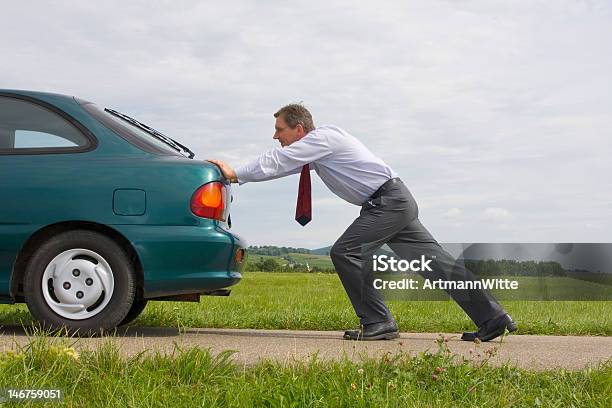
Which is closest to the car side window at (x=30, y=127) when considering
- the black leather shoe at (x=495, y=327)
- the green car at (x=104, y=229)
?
the green car at (x=104, y=229)

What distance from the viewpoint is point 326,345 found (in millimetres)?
5910

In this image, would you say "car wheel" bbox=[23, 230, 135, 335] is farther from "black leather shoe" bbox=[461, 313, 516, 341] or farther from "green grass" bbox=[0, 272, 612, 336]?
"black leather shoe" bbox=[461, 313, 516, 341]

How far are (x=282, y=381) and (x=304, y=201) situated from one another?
2.56m

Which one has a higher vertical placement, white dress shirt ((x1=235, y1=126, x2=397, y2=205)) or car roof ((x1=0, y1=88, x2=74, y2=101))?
car roof ((x1=0, y1=88, x2=74, y2=101))

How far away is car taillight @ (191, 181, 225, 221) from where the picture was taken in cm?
579

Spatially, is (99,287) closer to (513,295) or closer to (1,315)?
(1,315)

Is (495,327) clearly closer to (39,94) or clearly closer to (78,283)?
(78,283)

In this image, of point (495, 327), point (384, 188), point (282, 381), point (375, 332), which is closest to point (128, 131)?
point (384, 188)

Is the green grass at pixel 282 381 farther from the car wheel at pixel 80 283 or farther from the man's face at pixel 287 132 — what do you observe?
the man's face at pixel 287 132

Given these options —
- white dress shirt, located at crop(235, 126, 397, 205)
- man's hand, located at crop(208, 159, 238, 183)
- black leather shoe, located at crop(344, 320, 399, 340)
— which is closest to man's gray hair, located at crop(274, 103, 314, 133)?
white dress shirt, located at crop(235, 126, 397, 205)

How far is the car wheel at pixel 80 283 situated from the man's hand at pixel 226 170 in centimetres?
93

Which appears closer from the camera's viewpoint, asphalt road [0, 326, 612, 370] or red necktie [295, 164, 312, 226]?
asphalt road [0, 326, 612, 370]

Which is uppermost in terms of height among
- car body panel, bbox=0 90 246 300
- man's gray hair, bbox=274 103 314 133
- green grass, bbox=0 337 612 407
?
man's gray hair, bbox=274 103 314 133

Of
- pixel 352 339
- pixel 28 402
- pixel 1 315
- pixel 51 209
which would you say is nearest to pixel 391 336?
pixel 352 339
